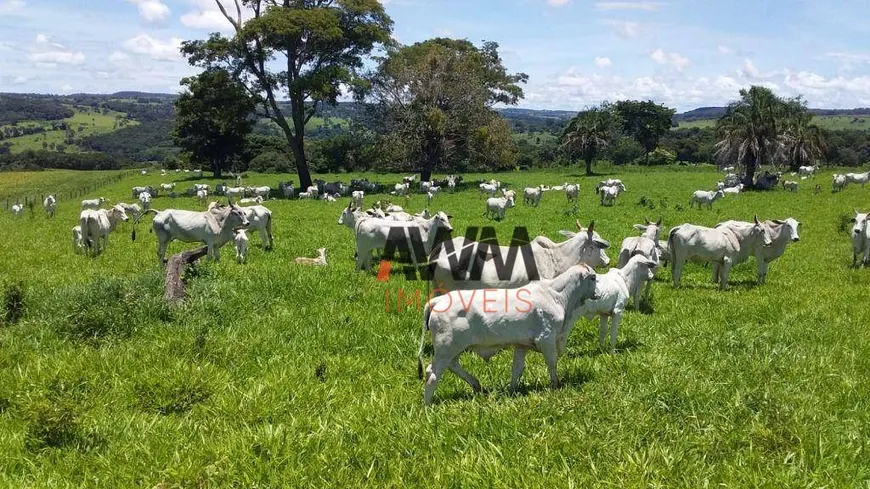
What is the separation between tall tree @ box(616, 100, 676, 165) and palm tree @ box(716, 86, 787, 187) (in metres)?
39.6

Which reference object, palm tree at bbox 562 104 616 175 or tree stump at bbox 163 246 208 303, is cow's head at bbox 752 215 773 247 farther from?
palm tree at bbox 562 104 616 175

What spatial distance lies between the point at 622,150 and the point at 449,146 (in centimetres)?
4666

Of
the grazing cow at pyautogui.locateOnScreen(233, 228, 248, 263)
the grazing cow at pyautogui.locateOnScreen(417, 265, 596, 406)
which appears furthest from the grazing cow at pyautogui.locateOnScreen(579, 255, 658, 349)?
the grazing cow at pyautogui.locateOnScreen(233, 228, 248, 263)

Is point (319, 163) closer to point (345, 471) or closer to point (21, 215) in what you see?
point (21, 215)

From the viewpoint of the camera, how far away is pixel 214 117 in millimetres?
47500

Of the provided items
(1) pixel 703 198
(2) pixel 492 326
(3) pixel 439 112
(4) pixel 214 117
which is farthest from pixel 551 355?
(4) pixel 214 117

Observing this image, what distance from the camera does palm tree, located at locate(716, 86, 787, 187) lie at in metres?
43.1

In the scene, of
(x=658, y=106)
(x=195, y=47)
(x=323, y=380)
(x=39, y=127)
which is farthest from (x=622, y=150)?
(x=39, y=127)

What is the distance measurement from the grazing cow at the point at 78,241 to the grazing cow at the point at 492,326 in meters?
15.5

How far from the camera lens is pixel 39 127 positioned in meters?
194

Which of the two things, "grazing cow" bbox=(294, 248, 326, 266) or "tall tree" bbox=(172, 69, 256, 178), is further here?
"tall tree" bbox=(172, 69, 256, 178)

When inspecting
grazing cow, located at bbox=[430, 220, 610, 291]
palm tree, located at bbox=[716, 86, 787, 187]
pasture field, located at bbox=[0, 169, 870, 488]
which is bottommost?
pasture field, located at bbox=[0, 169, 870, 488]

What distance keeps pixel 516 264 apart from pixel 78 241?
1523cm

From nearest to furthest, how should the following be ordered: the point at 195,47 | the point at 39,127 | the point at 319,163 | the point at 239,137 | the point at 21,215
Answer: the point at 21,215 < the point at 195,47 < the point at 239,137 < the point at 319,163 < the point at 39,127
